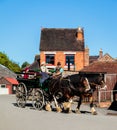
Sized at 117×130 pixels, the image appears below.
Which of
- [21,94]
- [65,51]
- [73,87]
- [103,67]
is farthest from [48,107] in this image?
[65,51]

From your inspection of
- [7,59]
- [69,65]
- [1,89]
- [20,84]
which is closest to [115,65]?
[69,65]

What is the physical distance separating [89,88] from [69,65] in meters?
41.6

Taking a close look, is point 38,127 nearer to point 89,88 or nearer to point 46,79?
point 89,88

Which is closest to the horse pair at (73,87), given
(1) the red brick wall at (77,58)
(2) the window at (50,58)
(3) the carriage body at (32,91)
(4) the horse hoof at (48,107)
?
(4) the horse hoof at (48,107)

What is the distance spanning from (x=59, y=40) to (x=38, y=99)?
137 ft

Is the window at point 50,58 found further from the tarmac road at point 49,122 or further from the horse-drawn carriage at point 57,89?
the tarmac road at point 49,122

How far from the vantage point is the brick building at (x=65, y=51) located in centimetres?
6019

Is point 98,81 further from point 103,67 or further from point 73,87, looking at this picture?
point 103,67

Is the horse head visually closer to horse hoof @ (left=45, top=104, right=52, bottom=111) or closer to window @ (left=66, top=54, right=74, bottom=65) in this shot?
horse hoof @ (left=45, top=104, right=52, bottom=111)

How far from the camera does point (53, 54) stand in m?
60.6

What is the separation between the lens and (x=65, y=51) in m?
60.4

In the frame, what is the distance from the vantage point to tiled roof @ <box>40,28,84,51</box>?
60.3m

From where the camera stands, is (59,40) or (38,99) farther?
(59,40)

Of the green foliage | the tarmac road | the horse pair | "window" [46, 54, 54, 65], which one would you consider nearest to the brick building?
"window" [46, 54, 54, 65]
